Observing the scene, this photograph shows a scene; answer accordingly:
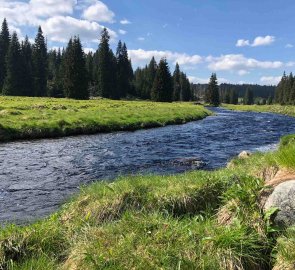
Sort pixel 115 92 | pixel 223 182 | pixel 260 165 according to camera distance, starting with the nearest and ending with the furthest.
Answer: pixel 223 182
pixel 260 165
pixel 115 92

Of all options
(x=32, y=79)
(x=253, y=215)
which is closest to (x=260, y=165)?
(x=253, y=215)

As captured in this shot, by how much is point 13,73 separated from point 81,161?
77.8 m

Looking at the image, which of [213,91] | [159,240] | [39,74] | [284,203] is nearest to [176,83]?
[213,91]

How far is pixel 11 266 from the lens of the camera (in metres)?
6.61

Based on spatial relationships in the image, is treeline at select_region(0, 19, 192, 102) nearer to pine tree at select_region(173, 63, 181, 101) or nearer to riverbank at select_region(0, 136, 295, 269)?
pine tree at select_region(173, 63, 181, 101)

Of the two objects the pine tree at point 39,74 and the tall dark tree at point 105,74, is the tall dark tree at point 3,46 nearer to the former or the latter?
the pine tree at point 39,74

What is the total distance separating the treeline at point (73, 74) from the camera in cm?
8825

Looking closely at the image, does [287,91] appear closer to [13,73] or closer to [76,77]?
[76,77]

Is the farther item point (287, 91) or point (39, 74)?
point (287, 91)

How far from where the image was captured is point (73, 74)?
86938 mm

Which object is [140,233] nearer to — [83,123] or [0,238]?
[0,238]

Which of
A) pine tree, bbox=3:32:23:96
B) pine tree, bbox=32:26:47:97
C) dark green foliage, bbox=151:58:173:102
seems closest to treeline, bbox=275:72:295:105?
dark green foliage, bbox=151:58:173:102

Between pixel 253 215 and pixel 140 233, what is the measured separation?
2237mm

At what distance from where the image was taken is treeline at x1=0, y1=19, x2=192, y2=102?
8825cm
